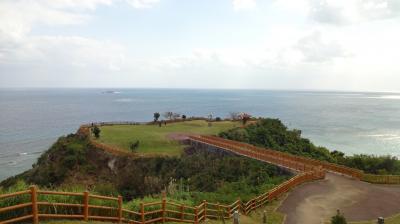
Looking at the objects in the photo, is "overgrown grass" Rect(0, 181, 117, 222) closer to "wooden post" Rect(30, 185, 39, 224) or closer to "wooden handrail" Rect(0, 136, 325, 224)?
"wooden handrail" Rect(0, 136, 325, 224)

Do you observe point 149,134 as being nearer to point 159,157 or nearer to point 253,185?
point 159,157

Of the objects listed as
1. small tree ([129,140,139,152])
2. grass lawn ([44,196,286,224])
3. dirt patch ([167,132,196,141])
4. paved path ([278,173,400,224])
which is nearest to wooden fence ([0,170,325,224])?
grass lawn ([44,196,286,224])

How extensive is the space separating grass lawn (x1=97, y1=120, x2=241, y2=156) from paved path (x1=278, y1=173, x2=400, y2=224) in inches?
729

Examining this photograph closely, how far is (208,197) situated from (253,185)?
8.07m

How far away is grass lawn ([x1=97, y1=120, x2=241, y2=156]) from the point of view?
1821 inches

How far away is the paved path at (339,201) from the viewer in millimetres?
23875

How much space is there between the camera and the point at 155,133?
53.2 metres

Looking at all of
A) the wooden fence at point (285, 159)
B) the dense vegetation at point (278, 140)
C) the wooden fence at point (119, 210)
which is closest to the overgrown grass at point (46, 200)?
the wooden fence at point (119, 210)

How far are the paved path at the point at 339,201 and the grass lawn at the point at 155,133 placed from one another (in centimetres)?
1851

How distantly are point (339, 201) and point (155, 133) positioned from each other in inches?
1216

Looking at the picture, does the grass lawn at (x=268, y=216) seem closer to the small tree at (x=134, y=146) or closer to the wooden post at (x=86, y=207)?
the wooden post at (x=86, y=207)

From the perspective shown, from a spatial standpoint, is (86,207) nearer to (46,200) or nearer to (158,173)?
(46,200)

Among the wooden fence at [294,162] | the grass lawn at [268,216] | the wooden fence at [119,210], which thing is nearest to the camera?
the wooden fence at [119,210]

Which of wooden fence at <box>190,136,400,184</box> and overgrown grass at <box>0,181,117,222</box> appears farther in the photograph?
wooden fence at <box>190,136,400,184</box>
